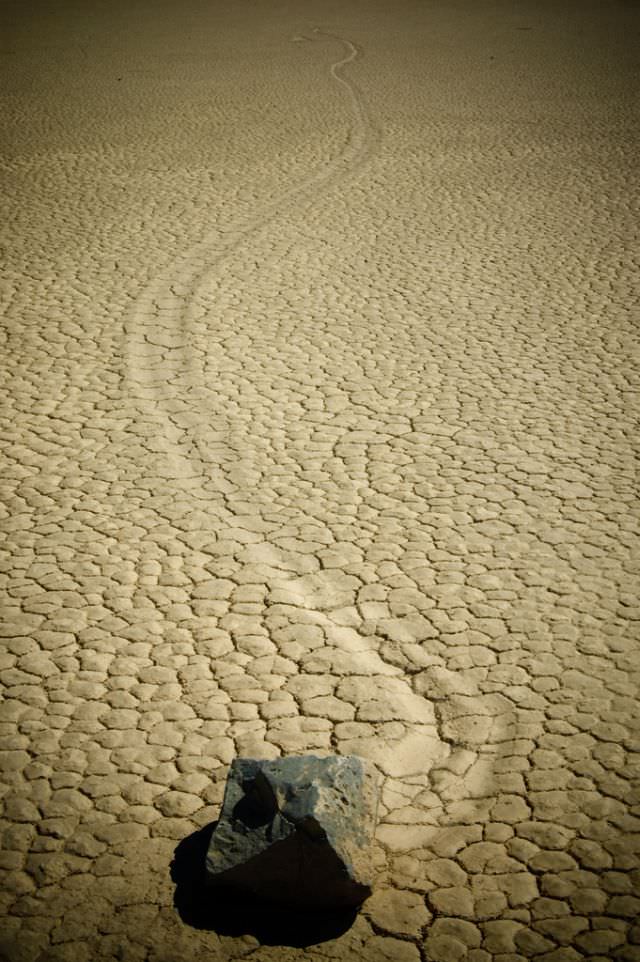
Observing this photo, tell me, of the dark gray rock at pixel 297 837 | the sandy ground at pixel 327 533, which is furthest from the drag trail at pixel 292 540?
the dark gray rock at pixel 297 837

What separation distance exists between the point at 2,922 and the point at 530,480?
258 cm

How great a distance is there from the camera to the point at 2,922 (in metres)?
2.18

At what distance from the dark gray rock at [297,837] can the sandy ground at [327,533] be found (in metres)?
0.09

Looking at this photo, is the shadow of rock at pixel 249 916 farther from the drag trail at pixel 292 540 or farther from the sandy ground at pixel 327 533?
the drag trail at pixel 292 540

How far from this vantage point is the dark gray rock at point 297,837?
2.11m

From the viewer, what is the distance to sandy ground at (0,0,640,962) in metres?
2.28

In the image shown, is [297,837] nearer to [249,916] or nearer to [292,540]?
[249,916]

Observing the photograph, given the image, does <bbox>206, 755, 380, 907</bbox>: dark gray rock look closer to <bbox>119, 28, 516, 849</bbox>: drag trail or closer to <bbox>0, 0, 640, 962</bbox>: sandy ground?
<bbox>0, 0, 640, 962</bbox>: sandy ground

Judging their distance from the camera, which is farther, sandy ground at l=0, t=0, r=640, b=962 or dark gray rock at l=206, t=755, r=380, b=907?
sandy ground at l=0, t=0, r=640, b=962

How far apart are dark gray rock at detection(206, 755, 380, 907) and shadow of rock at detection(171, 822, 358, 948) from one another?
0.04 m

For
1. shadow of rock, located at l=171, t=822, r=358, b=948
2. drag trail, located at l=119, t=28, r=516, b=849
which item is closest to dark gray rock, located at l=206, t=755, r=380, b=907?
shadow of rock, located at l=171, t=822, r=358, b=948

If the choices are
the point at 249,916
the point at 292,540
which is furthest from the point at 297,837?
the point at 292,540

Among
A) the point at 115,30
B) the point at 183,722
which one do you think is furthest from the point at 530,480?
the point at 115,30

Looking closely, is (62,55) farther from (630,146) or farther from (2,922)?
Result: (2,922)
